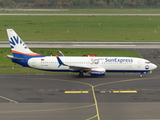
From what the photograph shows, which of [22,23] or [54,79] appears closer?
[54,79]

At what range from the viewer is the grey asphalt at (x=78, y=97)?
3778 centimetres

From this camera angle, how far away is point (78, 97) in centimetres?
4559

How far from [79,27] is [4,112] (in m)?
97.3

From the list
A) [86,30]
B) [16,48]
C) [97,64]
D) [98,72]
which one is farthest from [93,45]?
[16,48]

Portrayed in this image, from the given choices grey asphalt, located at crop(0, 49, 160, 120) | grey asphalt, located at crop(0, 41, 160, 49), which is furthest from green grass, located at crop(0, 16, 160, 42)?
grey asphalt, located at crop(0, 49, 160, 120)

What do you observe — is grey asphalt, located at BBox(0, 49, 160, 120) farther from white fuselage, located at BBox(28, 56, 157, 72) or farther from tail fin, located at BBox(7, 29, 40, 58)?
tail fin, located at BBox(7, 29, 40, 58)

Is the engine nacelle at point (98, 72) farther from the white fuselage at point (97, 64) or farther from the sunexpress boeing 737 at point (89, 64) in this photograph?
the white fuselage at point (97, 64)

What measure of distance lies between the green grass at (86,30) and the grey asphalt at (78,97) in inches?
1831

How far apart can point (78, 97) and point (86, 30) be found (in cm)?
8174

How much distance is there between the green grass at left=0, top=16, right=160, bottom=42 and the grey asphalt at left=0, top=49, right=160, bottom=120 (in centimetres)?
4652

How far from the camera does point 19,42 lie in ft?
197

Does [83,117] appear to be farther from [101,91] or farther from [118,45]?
[118,45]

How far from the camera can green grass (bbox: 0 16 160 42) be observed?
107250mm

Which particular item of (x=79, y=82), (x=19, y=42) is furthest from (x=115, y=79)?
(x=19, y=42)
